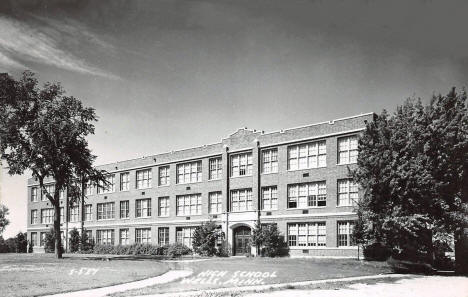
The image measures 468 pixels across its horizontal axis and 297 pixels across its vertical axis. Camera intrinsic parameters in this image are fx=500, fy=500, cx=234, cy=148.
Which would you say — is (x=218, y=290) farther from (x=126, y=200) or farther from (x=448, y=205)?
(x=126, y=200)

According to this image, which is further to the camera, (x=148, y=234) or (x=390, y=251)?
(x=148, y=234)

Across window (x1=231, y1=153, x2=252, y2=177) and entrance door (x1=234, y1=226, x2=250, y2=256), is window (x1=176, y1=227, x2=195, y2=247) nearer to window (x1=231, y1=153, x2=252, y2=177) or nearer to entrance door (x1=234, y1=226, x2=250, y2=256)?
entrance door (x1=234, y1=226, x2=250, y2=256)

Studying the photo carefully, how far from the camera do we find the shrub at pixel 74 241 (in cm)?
5928

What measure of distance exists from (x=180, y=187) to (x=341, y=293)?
107 ft

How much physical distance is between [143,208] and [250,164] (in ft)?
54.3

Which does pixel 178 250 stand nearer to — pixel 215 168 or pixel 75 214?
pixel 215 168

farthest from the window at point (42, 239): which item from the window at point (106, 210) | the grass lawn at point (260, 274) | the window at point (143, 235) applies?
the grass lawn at point (260, 274)

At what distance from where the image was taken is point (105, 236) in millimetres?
58219

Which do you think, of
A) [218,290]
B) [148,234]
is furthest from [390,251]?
[148,234]

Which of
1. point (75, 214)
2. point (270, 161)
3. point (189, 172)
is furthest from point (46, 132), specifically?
point (75, 214)

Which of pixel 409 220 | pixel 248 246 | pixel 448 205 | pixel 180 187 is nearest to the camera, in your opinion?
pixel 409 220

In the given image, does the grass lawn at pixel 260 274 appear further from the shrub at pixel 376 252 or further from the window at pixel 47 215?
the window at pixel 47 215

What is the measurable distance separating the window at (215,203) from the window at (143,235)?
9.88 metres

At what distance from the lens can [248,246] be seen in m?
41.8
